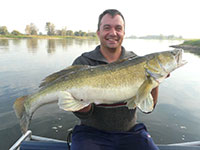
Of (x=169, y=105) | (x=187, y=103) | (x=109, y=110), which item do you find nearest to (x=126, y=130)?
(x=109, y=110)

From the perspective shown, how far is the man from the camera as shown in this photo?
2838 millimetres

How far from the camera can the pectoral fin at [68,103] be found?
7.84 feet

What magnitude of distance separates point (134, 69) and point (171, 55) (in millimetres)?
676

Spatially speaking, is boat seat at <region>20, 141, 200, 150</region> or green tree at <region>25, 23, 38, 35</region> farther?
green tree at <region>25, 23, 38, 35</region>

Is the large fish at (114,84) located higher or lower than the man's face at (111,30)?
lower

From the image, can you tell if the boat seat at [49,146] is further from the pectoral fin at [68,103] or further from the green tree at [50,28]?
the green tree at [50,28]

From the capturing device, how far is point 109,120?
3014 mm

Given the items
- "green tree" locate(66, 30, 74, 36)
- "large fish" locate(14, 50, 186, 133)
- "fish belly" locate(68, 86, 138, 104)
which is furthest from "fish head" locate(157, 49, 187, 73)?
"green tree" locate(66, 30, 74, 36)

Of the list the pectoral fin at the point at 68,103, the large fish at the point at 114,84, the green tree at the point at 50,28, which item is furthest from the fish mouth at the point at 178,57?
the green tree at the point at 50,28

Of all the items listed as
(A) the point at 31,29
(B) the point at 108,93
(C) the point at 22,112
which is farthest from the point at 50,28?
(B) the point at 108,93

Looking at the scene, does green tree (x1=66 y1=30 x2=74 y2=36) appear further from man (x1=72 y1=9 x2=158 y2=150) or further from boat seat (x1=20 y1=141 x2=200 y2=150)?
boat seat (x1=20 y1=141 x2=200 y2=150)

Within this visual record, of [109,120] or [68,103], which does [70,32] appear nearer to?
[109,120]

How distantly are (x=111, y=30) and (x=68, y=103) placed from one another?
5.73 feet

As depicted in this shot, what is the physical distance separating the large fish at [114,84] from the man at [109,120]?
40cm
